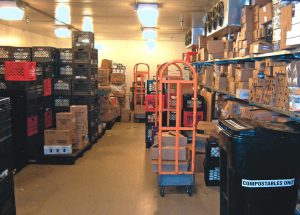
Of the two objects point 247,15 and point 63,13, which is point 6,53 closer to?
point 63,13

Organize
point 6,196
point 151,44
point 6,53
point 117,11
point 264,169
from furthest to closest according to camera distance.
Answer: point 151,44, point 117,11, point 6,53, point 6,196, point 264,169

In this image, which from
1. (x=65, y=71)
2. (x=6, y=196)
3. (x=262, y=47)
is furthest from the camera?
(x=65, y=71)

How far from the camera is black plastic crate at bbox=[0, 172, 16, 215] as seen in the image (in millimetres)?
2383

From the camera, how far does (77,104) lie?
6.33 meters

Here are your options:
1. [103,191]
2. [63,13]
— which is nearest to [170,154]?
[103,191]

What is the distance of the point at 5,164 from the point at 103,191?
1.94 meters

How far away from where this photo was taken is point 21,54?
6.00 metres

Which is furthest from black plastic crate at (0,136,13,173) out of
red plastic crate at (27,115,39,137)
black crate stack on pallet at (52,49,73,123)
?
black crate stack on pallet at (52,49,73,123)

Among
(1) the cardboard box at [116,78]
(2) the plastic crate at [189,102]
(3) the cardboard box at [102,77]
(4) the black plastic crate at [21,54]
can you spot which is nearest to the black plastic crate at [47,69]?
(4) the black plastic crate at [21,54]

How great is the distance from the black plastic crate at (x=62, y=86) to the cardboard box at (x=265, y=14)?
383 centimetres

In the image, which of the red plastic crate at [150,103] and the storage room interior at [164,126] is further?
the red plastic crate at [150,103]

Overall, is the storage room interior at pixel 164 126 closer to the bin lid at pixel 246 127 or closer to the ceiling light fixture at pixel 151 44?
the bin lid at pixel 246 127

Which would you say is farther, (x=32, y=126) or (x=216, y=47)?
(x=216, y=47)

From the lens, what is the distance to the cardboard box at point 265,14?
10.7ft
